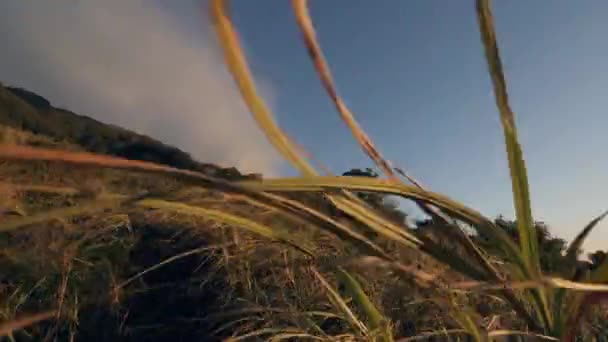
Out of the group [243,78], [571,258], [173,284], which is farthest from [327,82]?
[173,284]

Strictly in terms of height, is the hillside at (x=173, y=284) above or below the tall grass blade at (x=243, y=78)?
below

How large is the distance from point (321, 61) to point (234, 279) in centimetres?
217

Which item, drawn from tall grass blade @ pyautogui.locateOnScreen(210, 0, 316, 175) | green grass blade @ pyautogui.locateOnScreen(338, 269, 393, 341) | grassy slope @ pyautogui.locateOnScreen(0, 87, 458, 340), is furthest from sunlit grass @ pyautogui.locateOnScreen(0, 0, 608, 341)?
grassy slope @ pyautogui.locateOnScreen(0, 87, 458, 340)

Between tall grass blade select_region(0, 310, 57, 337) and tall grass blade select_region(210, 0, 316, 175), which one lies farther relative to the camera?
tall grass blade select_region(210, 0, 316, 175)

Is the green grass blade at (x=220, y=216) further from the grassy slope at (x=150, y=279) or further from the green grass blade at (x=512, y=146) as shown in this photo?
the grassy slope at (x=150, y=279)

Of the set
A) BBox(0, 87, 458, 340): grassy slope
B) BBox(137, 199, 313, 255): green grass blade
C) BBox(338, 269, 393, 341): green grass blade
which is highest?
BBox(137, 199, 313, 255): green grass blade

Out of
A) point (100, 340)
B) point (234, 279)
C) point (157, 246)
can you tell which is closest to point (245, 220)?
point (234, 279)

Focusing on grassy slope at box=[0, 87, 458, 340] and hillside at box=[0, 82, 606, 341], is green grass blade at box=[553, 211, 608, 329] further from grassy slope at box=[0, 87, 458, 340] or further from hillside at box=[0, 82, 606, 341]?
grassy slope at box=[0, 87, 458, 340]

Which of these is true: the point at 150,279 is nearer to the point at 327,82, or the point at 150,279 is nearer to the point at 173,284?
the point at 173,284

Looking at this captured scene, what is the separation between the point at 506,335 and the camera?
743 millimetres

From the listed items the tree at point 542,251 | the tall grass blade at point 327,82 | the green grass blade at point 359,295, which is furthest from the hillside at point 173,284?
the tall grass blade at point 327,82

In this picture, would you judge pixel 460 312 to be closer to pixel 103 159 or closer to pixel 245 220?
pixel 245 220

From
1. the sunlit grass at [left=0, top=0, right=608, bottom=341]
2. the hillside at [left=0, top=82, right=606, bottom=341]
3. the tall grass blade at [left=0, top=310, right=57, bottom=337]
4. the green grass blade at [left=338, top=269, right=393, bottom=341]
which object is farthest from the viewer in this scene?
the hillside at [left=0, top=82, right=606, bottom=341]

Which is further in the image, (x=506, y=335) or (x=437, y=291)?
(x=506, y=335)
